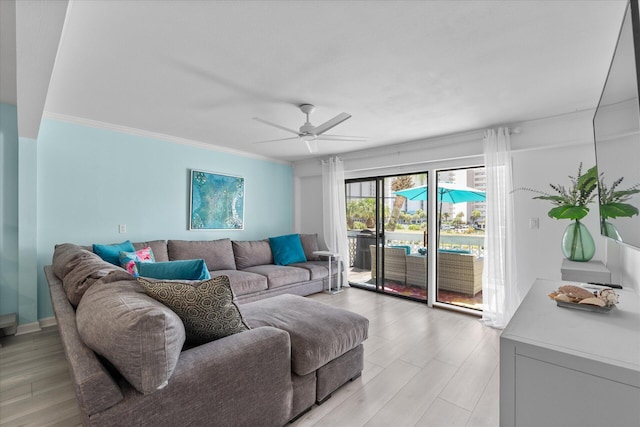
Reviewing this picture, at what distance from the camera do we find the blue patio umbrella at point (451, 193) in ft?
12.9

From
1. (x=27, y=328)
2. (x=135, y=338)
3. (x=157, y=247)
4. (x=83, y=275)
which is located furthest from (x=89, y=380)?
(x=27, y=328)

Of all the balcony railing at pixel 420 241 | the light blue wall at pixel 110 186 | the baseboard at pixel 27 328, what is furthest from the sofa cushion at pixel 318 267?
the baseboard at pixel 27 328

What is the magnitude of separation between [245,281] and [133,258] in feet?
4.19

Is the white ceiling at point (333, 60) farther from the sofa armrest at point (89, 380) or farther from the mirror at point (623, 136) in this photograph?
the sofa armrest at point (89, 380)

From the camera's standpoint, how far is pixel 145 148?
3.82 meters

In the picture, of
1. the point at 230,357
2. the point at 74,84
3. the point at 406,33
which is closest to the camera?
the point at 230,357

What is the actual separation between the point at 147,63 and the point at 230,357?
6.75ft

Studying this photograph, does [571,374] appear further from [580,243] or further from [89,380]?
[580,243]

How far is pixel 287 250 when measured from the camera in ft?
16.0

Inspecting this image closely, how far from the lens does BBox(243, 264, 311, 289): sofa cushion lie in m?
4.02

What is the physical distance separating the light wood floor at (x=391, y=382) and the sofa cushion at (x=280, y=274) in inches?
56.3

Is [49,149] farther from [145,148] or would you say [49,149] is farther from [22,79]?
[22,79]

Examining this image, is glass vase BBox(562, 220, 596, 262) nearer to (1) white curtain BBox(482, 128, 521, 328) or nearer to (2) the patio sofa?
(1) white curtain BBox(482, 128, 521, 328)

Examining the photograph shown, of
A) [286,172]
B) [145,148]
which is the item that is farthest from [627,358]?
[286,172]
